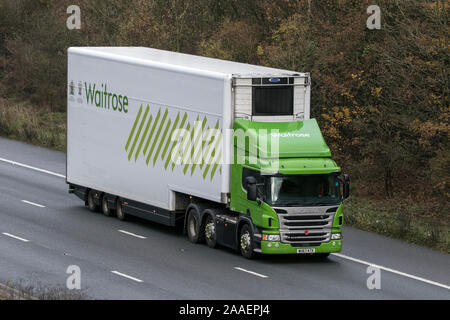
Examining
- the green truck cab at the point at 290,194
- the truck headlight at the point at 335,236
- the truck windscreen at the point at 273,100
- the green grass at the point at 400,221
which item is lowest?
the green grass at the point at 400,221

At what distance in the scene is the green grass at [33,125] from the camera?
45406mm

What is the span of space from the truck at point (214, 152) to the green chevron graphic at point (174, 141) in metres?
0.03

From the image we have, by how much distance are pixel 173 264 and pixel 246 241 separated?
5.80 ft

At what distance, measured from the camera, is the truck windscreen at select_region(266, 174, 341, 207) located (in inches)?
1009

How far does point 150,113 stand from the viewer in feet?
96.0

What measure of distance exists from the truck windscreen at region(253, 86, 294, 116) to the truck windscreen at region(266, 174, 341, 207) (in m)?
1.76

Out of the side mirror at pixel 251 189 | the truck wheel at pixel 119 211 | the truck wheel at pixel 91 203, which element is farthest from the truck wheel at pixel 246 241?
the truck wheel at pixel 91 203

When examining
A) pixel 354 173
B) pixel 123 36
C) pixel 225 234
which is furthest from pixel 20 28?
pixel 225 234

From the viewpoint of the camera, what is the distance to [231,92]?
26266 millimetres

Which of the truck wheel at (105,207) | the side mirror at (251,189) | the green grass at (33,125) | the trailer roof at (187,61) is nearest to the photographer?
the side mirror at (251,189)

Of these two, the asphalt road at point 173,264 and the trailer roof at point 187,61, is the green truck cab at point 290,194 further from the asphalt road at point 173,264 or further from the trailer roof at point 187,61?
the trailer roof at point 187,61

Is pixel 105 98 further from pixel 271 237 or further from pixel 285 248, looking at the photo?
pixel 285 248

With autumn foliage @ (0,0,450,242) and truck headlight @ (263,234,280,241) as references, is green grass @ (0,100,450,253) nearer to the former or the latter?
autumn foliage @ (0,0,450,242)

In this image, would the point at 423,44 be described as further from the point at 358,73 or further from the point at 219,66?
the point at 219,66
